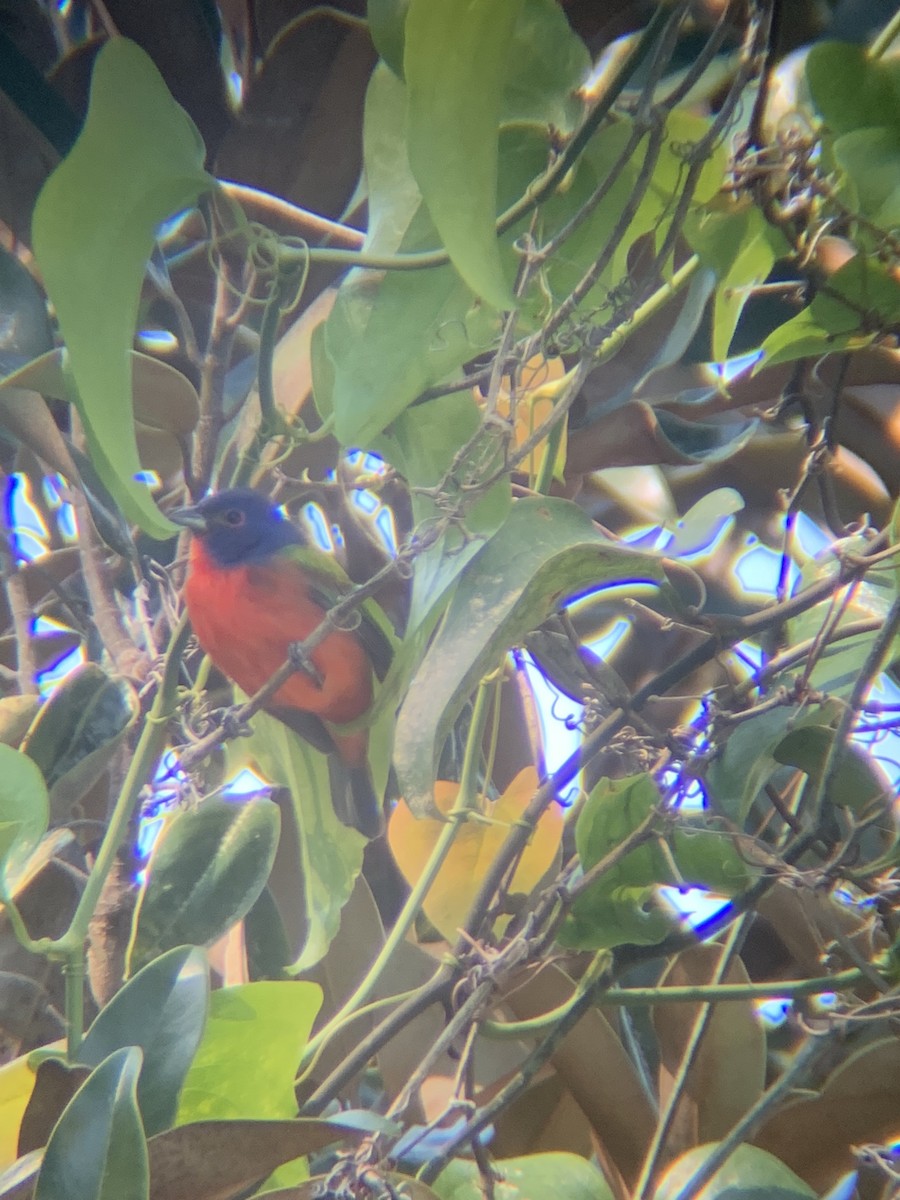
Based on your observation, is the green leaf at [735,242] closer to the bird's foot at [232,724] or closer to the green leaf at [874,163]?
the green leaf at [874,163]

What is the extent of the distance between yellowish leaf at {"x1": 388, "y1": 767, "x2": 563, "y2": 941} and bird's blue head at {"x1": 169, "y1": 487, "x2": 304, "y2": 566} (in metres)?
0.38

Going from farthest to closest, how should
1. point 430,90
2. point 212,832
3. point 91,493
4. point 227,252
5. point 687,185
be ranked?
point 227,252
point 91,493
point 212,832
point 687,185
point 430,90

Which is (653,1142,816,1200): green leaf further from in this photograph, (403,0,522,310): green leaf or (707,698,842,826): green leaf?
(403,0,522,310): green leaf

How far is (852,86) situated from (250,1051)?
0.90 metres

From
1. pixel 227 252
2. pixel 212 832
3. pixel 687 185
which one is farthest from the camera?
pixel 227 252

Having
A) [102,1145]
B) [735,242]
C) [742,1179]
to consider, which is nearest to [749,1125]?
[742,1179]

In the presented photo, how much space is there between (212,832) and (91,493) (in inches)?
14.3

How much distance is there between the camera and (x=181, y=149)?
75 cm

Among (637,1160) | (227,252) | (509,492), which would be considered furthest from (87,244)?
(637,1160)

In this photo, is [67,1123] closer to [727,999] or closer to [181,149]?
[727,999]

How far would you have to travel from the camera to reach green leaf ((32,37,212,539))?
27.3 inches

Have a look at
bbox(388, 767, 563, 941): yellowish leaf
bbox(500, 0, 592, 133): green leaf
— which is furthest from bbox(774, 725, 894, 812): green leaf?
bbox(500, 0, 592, 133): green leaf

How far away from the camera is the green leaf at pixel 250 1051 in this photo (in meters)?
0.86

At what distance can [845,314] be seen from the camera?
97cm
